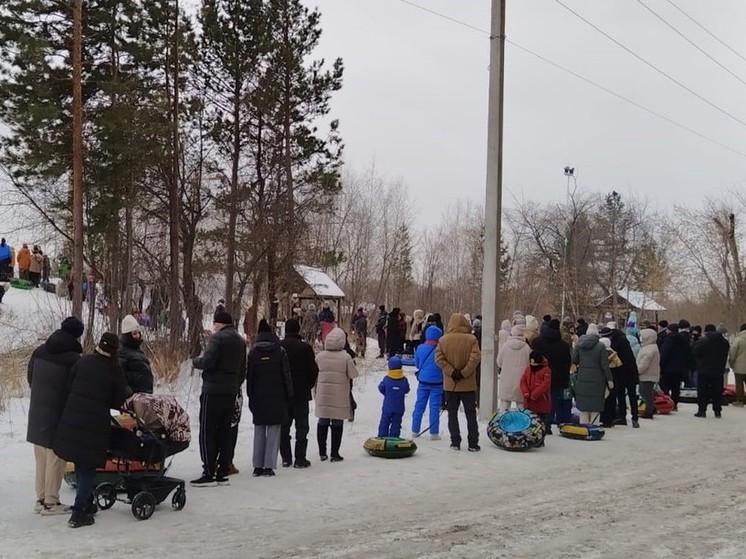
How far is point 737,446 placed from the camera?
37.6ft

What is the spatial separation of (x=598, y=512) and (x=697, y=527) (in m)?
0.92

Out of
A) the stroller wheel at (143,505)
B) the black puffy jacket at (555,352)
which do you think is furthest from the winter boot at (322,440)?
the black puffy jacket at (555,352)

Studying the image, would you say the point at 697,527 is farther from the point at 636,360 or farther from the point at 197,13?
the point at 197,13

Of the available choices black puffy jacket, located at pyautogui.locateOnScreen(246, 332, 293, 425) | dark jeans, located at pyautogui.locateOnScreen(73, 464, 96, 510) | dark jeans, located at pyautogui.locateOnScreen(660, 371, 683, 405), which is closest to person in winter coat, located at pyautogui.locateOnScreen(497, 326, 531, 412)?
black puffy jacket, located at pyautogui.locateOnScreen(246, 332, 293, 425)

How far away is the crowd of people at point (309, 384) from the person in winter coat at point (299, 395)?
13 millimetres

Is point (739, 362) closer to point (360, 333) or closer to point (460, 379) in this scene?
point (460, 379)

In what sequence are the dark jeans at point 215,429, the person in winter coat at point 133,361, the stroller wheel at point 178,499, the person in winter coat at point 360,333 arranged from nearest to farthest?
the stroller wheel at point 178,499, the person in winter coat at point 133,361, the dark jeans at point 215,429, the person in winter coat at point 360,333

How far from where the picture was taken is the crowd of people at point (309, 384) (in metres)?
6.56

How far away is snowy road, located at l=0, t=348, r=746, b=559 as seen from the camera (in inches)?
233

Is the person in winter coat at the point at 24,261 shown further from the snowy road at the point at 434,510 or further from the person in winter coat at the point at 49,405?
the person in winter coat at the point at 49,405

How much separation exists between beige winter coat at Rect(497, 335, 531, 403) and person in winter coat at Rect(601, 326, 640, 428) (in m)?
2.01

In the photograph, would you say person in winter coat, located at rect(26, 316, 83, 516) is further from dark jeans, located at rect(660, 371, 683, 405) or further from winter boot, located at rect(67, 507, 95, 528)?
dark jeans, located at rect(660, 371, 683, 405)

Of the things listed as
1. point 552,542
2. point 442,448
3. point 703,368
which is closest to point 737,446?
point 703,368

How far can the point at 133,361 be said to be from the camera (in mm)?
7715
